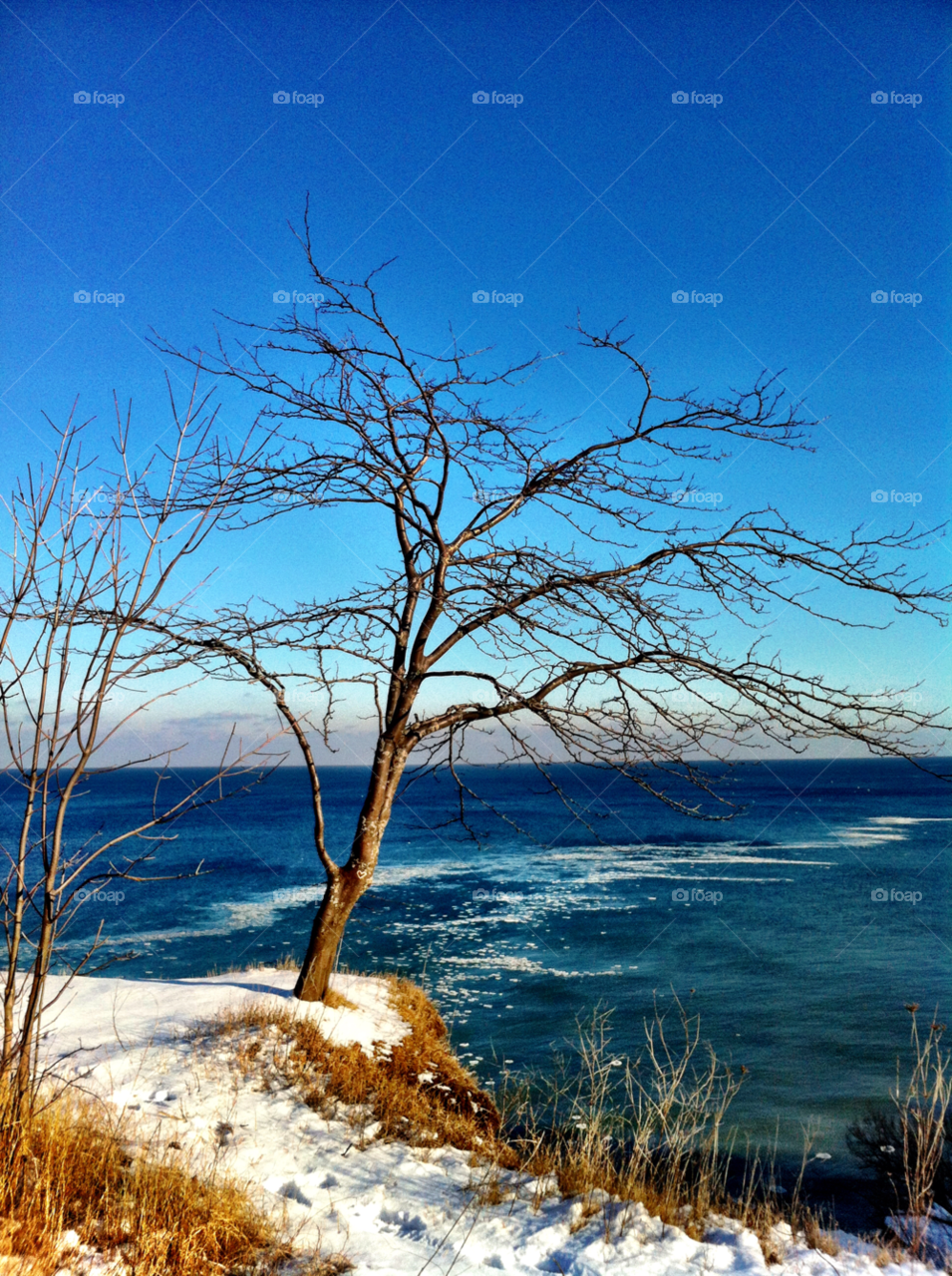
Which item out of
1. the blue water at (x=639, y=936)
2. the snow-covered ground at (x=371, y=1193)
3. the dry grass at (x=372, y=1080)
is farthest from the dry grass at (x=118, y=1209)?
the dry grass at (x=372, y=1080)

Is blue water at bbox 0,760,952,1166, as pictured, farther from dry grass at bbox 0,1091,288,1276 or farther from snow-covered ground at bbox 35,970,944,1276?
snow-covered ground at bbox 35,970,944,1276

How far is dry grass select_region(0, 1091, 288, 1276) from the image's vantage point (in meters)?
3.25

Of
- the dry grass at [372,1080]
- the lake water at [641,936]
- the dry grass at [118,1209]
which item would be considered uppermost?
the dry grass at [118,1209]

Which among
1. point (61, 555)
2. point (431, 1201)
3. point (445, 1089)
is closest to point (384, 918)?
point (445, 1089)

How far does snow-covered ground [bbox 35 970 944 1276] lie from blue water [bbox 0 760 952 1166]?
76.3 inches

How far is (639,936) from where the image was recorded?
21.0 metres

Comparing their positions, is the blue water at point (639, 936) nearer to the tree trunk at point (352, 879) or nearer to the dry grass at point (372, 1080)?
Answer: the tree trunk at point (352, 879)

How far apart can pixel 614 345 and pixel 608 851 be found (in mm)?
35447

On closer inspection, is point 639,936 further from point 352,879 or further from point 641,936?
point 352,879

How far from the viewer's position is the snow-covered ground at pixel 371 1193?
3.92 metres

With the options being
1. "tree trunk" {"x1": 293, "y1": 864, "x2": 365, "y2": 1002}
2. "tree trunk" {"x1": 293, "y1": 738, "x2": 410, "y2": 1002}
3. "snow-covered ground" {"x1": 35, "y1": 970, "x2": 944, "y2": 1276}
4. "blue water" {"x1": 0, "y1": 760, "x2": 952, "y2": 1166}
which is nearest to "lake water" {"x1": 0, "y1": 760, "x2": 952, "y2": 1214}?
"blue water" {"x1": 0, "y1": 760, "x2": 952, "y2": 1166}

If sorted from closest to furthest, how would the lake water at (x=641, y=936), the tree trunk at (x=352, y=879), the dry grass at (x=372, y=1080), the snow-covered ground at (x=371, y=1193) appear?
the snow-covered ground at (x=371, y=1193), the dry grass at (x=372, y=1080), the tree trunk at (x=352, y=879), the lake water at (x=641, y=936)

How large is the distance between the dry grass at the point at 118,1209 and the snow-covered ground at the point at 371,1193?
8.5 inches

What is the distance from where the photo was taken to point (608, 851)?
1539 inches
